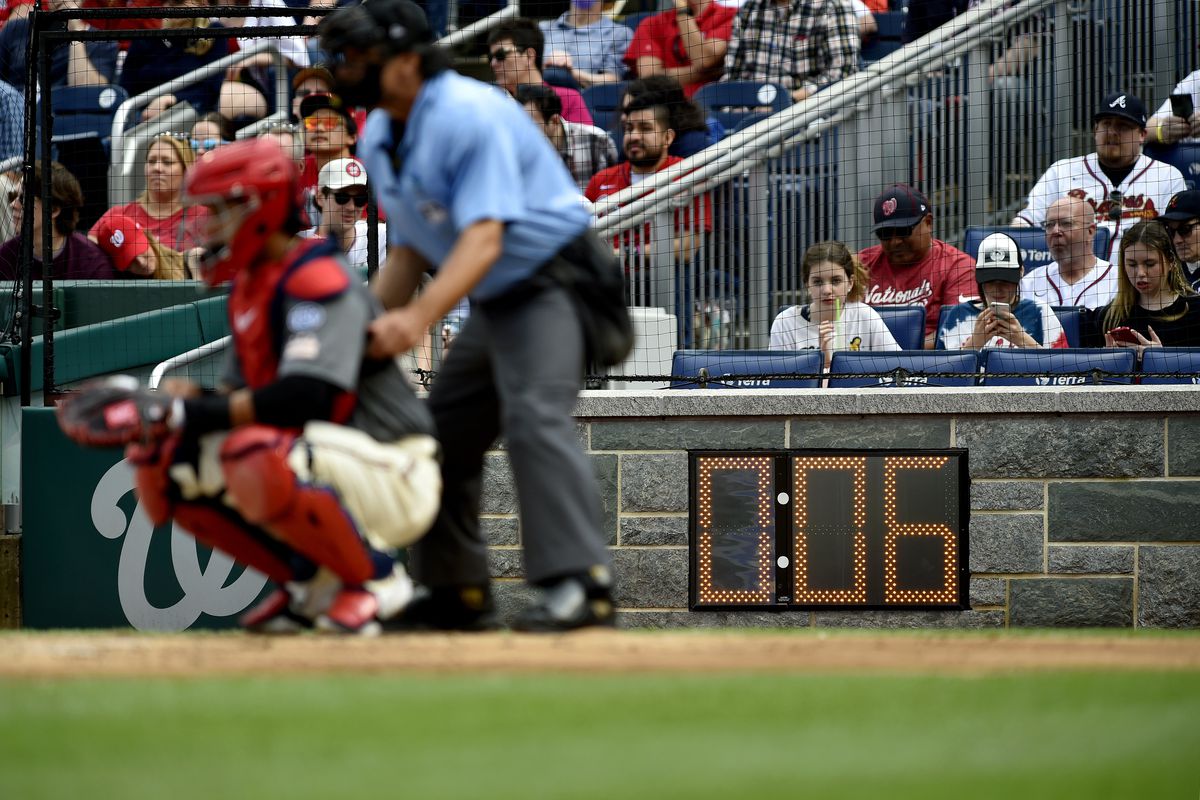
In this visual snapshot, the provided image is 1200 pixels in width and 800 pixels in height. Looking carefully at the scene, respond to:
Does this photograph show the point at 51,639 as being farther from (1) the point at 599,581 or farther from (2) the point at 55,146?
(2) the point at 55,146

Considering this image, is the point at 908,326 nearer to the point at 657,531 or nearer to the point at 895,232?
the point at 895,232

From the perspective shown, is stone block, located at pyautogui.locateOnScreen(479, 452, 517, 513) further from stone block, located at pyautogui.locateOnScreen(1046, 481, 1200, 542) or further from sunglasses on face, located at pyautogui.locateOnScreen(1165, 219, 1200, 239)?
sunglasses on face, located at pyautogui.locateOnScreen(1165, 219, 1200, 239)

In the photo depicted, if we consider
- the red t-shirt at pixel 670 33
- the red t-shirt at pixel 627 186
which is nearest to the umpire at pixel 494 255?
the red t-shirt at pixel 627 186

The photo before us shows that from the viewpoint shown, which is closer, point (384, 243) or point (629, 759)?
point (629, 759)

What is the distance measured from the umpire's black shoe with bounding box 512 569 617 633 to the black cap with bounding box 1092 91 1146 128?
577 cm

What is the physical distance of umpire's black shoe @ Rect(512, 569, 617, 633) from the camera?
4.48 metres

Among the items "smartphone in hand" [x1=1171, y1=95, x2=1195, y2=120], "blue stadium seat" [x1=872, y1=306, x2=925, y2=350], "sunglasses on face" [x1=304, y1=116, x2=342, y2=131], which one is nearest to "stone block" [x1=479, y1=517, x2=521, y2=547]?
"blue stadium seat" [x1=872, y1=306, x2=925, y2=350]

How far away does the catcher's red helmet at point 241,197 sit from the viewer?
4.43 metres

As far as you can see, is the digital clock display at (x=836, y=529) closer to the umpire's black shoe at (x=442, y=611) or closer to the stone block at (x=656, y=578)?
the stone block at (x=656, y=578)

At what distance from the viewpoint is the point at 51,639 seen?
15.2 ft

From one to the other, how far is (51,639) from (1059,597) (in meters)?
4.99

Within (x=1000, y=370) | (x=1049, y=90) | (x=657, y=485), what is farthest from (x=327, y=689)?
(x=1049, y=90)

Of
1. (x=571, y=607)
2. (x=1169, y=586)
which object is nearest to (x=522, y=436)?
(x=571, y=607)

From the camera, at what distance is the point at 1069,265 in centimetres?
851
